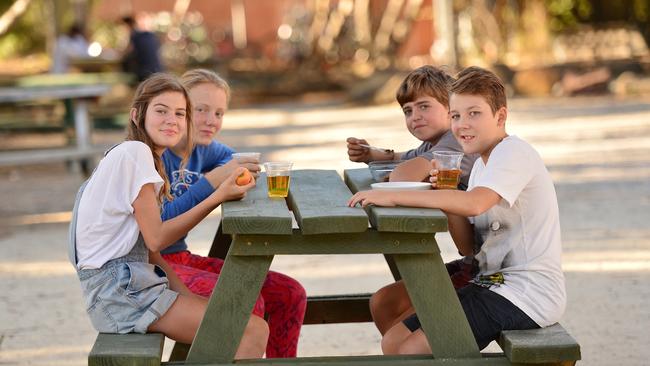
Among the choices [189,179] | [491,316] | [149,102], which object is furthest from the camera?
[189,179]

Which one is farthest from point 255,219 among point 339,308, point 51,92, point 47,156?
point 47,156

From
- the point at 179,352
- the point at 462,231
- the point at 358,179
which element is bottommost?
the point at 179,352

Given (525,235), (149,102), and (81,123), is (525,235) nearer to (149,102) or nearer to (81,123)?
(149,102)

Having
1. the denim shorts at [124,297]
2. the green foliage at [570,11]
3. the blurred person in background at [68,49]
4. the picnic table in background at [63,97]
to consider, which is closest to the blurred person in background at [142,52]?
the blurred person in background at [68,49]

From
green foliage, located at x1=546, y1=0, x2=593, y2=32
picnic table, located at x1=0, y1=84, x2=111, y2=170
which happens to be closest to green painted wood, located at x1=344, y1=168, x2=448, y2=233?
picnic table, located at x1=0, y1=84, x2=111, y2=170

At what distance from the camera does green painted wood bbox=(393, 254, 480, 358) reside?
11.1 feet

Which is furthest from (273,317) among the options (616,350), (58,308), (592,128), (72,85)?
(592,128)

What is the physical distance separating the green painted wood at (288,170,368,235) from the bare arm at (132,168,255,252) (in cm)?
22

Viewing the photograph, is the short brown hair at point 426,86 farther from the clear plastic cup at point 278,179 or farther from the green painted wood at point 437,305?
the green painted wood at point 437,305

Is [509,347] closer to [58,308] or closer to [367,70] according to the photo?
[58,308]

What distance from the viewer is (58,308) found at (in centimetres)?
608

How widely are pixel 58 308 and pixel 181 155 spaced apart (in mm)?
2110

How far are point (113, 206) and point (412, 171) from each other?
40.5 inches

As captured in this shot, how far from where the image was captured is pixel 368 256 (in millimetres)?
7336
